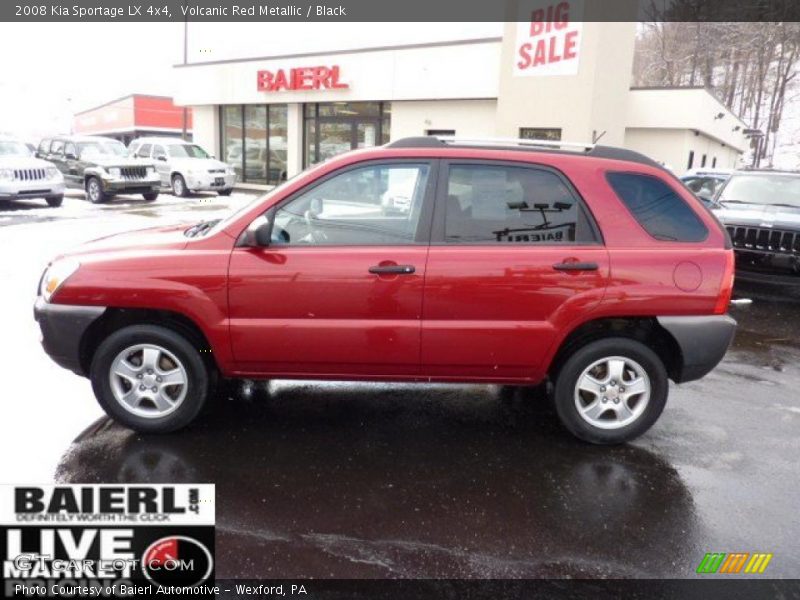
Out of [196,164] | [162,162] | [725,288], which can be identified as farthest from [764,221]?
[162,162]

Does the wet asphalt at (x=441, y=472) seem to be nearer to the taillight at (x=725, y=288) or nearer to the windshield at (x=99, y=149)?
the taillight at (x=725, y=288)


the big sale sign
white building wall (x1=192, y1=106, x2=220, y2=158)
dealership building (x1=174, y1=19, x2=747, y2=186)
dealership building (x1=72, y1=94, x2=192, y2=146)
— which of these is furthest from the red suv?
dealership building (x1=72, y1=94, x2=192, y2=146)

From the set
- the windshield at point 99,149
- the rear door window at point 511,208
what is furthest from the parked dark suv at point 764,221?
the windshield at point 99,149

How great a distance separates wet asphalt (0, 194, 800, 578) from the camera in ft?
10.3

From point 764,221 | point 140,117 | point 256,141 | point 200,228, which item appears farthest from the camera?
point 140,117

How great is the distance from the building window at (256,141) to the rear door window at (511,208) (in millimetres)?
21841

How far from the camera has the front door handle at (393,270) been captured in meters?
3.95

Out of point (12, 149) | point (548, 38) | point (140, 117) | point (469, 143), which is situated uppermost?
point (548, 38)

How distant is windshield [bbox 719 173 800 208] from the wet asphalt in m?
5.64

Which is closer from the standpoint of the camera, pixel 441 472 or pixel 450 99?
pixel 441 472

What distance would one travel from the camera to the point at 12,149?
17.2 meters

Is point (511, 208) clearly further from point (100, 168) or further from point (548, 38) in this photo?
point (100, 168)

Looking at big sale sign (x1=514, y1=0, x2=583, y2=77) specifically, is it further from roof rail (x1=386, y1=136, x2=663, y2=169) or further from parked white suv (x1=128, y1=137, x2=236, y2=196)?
roof rail (x1=386, y1=136, x2=663, y2=169)

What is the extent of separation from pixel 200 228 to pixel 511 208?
6.97 feet
